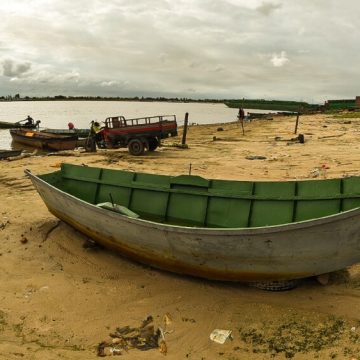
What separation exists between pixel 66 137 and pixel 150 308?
64.7 feet

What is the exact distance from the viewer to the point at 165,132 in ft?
58.1

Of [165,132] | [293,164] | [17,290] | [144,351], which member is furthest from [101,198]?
[165,132]

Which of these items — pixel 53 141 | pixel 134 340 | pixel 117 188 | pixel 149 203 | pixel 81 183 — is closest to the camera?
pixel 134 340

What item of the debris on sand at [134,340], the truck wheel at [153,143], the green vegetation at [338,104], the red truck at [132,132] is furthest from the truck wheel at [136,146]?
the green vegetation at [338,104]

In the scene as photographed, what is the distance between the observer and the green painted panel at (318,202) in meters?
5.66

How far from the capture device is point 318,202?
5.80 meters

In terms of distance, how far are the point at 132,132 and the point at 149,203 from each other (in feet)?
34.5

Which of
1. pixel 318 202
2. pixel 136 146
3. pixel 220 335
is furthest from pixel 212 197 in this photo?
pixel 136 146

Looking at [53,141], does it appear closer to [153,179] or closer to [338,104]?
[153,179]

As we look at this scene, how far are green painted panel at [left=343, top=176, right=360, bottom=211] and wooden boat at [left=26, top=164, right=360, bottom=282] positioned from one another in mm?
14

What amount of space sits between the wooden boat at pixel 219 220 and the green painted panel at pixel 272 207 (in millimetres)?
16

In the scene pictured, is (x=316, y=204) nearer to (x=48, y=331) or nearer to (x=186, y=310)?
(x=186, y=310)

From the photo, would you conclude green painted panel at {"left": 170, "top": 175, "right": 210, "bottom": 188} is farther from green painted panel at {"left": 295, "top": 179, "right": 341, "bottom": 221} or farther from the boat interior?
green painted panel at {"left": 295, "top": 179, "right": 341, "bottom": 221}

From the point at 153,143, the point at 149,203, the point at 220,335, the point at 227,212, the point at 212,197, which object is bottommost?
the point at 220,335
